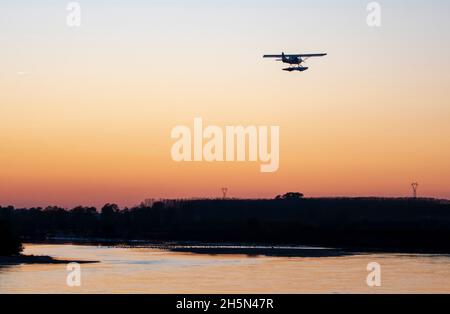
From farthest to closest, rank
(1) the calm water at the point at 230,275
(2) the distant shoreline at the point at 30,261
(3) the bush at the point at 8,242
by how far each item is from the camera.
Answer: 1. (3) the bush at the point at 8,242
2. (2) the distant shoreline at the point at 30,261
3. (1) the calm water at the point at 230,275

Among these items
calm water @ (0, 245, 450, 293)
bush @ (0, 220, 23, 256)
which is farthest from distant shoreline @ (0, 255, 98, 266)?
bush @ (0, 220, 23, 256)

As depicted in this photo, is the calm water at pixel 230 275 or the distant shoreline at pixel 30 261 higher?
the distant shoreline at pixel 30 261

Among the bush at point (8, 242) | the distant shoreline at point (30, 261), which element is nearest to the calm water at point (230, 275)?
the distant shoreline at point (30, 261)

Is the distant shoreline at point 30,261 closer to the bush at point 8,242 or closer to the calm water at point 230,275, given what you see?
the calm water at point 230,275

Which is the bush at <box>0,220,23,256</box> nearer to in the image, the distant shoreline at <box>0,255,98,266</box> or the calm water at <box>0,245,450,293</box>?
the distant shoreline at <box>0,255,98,266</box>

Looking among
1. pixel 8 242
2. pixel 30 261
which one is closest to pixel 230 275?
pixel 30 261

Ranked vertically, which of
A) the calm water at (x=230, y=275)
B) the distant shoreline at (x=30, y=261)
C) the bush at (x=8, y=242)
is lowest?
the calm water at (x=230, y=275)

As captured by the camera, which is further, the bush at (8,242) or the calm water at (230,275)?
the bush at (8,242)
